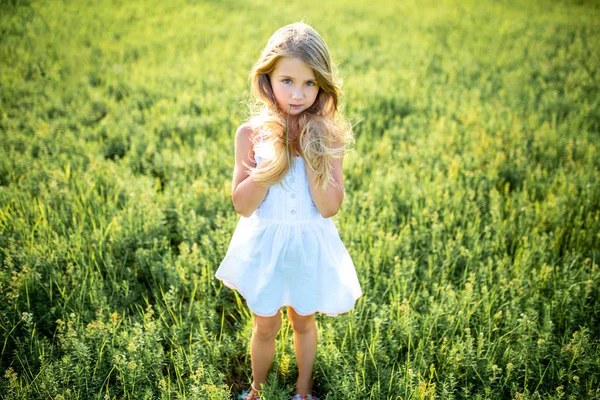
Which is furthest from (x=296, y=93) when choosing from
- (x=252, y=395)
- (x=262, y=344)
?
(x=252, y=395)

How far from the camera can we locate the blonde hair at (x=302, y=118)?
189 centimetres

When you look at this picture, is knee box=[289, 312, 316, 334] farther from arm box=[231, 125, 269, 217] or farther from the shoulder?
the shoulder

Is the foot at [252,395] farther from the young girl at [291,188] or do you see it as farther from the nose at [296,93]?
the nose at [296,93]

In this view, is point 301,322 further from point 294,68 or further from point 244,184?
point 294,68

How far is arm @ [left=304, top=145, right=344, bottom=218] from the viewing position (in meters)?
2.00

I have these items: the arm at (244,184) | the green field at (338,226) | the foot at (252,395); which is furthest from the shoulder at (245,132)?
the foot at (252,395)

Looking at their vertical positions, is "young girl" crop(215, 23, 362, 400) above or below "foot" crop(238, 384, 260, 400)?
above

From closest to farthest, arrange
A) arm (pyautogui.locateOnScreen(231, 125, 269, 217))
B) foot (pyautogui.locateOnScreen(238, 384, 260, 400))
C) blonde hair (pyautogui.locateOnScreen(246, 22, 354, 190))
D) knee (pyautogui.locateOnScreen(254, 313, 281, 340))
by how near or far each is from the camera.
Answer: blonde hair (pyautogui.locateOnScreen(246, 22, 354, 190)) < arm (pyautogui.locateOnScreen(231, 125, 269, 217)) < knee (pyautogui.locateOnScreen(254, 313, 281, 340)) < foot (pyautogui.locateOnScreen(238, 384, 260, 400))

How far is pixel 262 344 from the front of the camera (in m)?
2.31

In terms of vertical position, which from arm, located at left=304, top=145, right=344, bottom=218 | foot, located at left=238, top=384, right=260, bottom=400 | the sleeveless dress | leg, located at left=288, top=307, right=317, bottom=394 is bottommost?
foot, located at left=238, top=384, right=260, bottom=400

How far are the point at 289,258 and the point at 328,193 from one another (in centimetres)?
35

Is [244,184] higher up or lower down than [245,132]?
lower down

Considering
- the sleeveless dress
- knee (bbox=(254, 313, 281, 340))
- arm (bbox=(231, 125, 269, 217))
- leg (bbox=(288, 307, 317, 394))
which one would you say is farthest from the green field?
arm (bbox=(231, 125, 269, 217))

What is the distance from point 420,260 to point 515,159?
204 centimetres
